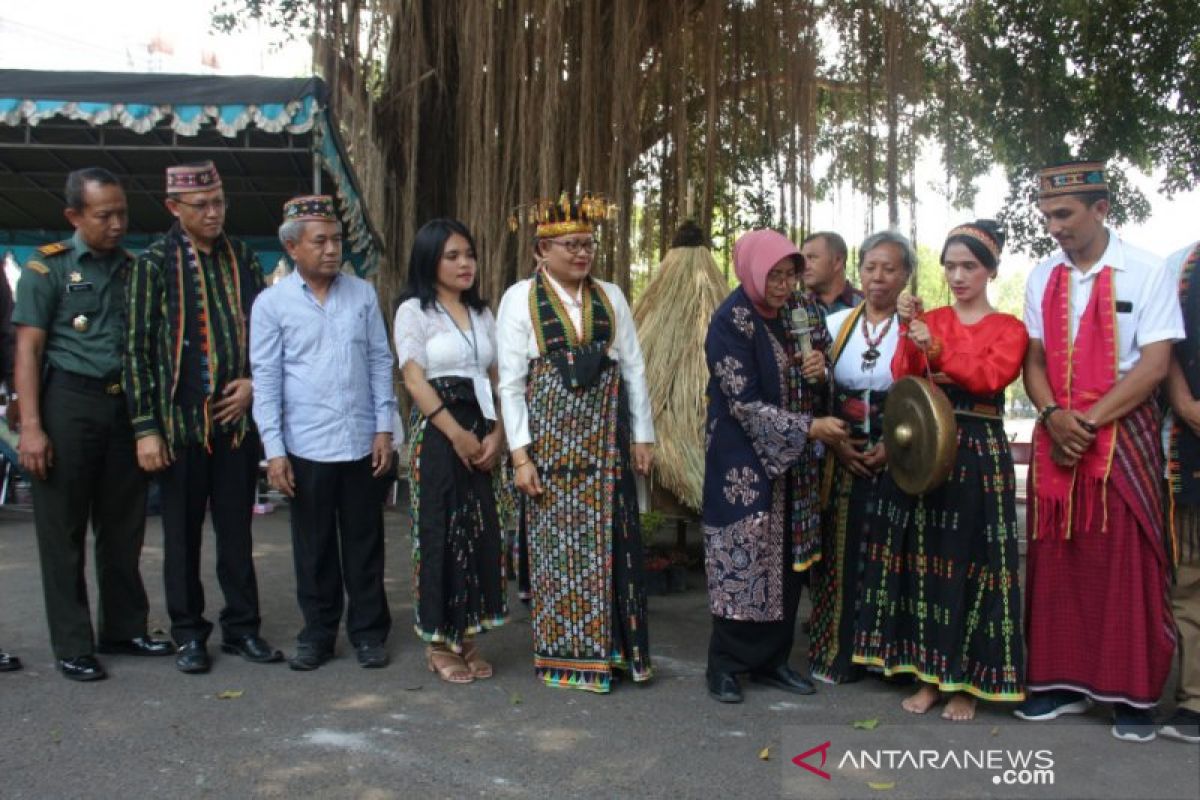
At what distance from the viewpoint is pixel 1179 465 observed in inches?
131

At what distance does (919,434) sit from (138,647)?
10.1ft

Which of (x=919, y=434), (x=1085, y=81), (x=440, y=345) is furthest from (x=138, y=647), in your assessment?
(x=1085, y=81)

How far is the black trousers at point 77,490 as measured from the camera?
377 centimetres

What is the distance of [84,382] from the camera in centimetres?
379

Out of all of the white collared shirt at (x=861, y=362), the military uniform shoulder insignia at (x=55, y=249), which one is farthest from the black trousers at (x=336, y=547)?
the white collared shirt at (x=861, y=362)

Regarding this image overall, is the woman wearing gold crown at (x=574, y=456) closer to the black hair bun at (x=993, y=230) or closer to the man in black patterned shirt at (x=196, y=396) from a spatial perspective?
the man in black patterned shirt at (x=196, y=396)

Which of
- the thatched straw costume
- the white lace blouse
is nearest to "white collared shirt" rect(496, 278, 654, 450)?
the white lace blouse

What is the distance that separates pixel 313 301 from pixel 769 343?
1707mm

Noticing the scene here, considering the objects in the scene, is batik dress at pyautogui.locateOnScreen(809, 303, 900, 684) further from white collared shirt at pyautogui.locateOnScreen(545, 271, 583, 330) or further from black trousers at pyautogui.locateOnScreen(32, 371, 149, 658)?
black trousers at pyautogui.locateOnScreen(32, 371, 149, 658)

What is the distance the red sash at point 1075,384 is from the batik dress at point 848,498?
52cm

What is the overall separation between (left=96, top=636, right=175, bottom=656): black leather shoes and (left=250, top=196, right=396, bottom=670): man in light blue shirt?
0.57 m

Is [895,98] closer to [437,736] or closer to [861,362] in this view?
[861,362]

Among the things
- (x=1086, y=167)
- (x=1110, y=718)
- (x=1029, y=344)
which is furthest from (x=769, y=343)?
(x=1110, y=718)

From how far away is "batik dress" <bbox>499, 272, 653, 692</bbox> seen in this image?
3.65 meters
